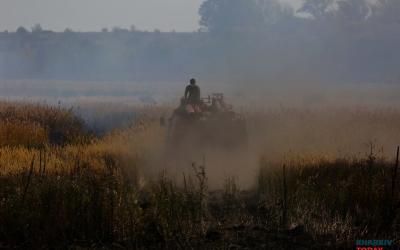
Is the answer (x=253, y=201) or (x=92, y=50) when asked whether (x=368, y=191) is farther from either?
(x=92, y=50)

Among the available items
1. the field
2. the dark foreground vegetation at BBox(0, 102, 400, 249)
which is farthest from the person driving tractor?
the dark foreground vegetation at BBox(0, 102, 400, 249)

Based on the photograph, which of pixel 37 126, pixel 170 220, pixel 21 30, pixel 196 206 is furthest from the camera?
pixel 21 30

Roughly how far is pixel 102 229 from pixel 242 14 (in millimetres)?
71576

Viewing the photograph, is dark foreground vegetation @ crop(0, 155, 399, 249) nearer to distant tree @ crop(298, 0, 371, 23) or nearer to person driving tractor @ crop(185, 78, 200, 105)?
person driving tractor @ crop(185, 78, 200, 105)

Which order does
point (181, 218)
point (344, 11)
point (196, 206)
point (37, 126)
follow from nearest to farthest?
point (181, 218) → point (196, 206) → point (37, 126) → point (344, 11)

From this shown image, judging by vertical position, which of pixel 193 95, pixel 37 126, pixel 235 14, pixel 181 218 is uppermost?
pixel 235 14

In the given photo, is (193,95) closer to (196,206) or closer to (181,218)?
(196,206)

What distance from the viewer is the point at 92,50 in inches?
3782

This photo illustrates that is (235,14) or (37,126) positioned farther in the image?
(235,14)

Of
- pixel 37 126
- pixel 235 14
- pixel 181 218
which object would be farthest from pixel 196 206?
pixel 235 14

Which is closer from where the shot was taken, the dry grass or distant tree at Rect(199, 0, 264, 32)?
the dry grass

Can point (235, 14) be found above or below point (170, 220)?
above

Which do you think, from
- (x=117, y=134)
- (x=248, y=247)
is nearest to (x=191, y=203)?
(x=248, y=247)

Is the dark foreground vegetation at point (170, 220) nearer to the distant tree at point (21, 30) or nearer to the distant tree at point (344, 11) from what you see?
the distant tree at point (344, 11)
